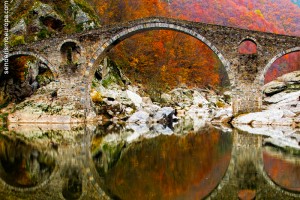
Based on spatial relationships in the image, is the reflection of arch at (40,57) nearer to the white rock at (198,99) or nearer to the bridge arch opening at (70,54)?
the bridge arch opening at (70,54)

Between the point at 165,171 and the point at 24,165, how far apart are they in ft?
9.28

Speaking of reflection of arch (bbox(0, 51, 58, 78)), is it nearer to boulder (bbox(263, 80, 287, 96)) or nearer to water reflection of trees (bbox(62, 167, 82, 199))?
boulder (bbox(263, 80, 287, 96))

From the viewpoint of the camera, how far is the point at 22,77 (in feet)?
76.1

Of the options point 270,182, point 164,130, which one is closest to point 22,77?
point 164,130

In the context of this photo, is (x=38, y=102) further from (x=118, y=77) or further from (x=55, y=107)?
(x=118, y=77)

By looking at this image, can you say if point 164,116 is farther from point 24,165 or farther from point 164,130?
point 24,165

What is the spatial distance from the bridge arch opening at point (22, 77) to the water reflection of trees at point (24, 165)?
45.0 feet

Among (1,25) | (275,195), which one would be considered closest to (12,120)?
(1,25)

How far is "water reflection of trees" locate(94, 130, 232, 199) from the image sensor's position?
16.9ft

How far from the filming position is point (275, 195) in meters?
4.96

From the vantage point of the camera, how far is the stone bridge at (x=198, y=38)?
68.7 ft

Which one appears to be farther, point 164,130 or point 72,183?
point 164,130

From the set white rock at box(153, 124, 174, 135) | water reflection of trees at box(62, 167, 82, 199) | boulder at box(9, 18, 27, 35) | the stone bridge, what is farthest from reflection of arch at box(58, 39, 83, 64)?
water reflection of trees at box(62, 167, 82, 199)

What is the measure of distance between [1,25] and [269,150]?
75.4 feet
